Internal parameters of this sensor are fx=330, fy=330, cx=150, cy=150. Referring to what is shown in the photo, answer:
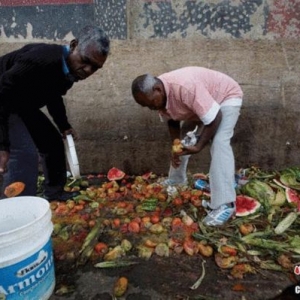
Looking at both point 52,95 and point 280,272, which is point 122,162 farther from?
point 280,272

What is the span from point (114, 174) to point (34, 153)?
5.01 ft

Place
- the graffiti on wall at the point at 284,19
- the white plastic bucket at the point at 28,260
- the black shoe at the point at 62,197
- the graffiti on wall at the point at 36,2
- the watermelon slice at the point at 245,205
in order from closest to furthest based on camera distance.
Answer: the white plastic bucket at the point at 28,260 < the watermelon slice at the point at 245,205 < the black shoe at the point at 62,197 < the graffiti on wall at the point at 284,19 < the graffiti on wall at the point at 36,2

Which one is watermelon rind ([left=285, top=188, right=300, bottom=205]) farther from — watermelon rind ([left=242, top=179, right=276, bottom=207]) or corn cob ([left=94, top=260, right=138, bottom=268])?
corn cob ([left=94, top=260, right=138, bottom=268])

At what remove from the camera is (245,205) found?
12.2 feet

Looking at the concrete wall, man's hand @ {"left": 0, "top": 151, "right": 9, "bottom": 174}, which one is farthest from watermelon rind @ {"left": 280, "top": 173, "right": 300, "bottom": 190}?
man's hand @ {"left": 0, "top": 151, "right": 9, "bottom": 174}

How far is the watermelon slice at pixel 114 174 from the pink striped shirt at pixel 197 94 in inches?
55.2

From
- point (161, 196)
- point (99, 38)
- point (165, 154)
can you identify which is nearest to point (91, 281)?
point (161, 196)

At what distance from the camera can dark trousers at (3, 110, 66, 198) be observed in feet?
10.9

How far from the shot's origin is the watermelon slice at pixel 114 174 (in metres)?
4.69

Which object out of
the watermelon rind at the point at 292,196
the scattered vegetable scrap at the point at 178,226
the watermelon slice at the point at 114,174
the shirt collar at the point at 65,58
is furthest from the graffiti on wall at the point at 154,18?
the watermelon rind at the point at 292,196

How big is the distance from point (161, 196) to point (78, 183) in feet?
4.21

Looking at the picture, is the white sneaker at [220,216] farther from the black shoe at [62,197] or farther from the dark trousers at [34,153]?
the dark trousers at [34,153]

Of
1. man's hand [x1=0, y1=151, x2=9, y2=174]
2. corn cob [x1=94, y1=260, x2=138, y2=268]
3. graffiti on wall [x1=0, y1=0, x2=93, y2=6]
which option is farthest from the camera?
graffiti on wall [x1=0, y1=0, x2=93, y2=6]

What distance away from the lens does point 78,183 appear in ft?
15.1
